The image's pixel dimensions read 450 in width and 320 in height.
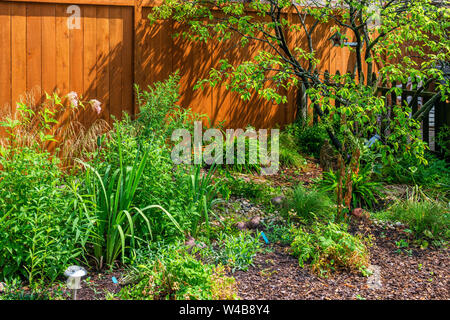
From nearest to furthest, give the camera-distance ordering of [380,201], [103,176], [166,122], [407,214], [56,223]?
[56,223]
[103,176]
[407,214]
[380,201]
[166,122]

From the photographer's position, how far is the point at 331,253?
3.55 metres

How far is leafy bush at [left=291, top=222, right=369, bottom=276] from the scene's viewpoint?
3512 millimetres

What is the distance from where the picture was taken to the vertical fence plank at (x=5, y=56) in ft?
18.8

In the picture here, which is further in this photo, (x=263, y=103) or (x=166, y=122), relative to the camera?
(x=263, y=103)

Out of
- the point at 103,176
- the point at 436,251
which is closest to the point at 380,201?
the point at 436,251

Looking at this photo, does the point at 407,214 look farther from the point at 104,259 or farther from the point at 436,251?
the point at 104,259

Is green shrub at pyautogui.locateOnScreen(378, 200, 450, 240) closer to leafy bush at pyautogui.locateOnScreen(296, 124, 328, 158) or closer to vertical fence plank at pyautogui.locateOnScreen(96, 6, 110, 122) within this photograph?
leafy bush at pyautogui.locateOnScreen(296, 124, 328, 158)

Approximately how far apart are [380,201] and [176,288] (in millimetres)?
2667

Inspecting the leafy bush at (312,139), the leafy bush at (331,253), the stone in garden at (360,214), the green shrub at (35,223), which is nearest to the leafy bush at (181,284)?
the green shrub at (35,223)

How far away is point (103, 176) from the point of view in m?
3.80

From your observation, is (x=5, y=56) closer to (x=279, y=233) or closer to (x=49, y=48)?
(x=49, y=48)

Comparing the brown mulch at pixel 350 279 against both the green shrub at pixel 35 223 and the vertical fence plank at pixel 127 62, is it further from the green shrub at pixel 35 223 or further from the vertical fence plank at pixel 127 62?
the vertical fence plank at pixel 127 62

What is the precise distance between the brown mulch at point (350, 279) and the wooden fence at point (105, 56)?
3098mm

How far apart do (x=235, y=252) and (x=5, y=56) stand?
3632mm
